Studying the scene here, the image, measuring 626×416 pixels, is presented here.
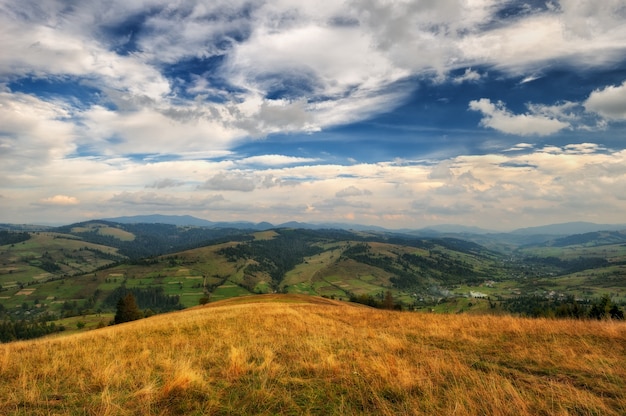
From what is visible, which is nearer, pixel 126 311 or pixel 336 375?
pixel 336 375

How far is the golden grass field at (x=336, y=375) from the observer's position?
611cm

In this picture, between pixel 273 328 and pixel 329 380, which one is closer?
pixel 329 380

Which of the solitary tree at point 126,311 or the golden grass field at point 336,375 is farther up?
the golden grass field at point 336,375

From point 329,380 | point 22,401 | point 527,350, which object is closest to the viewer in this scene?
point 22,401

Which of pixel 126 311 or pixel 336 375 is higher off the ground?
pixel 336 375

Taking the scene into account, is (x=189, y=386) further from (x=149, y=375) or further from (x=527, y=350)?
(x=527, y=350)

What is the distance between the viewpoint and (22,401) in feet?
21.6

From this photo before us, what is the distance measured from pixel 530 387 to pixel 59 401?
10289 mm

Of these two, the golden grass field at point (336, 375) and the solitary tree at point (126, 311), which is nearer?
the golden grass field at point (336, 375)

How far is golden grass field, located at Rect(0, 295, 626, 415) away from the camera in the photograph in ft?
20.1

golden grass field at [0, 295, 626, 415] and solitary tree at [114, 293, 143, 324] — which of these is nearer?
golden grass field at [0, 295, 626, 415]

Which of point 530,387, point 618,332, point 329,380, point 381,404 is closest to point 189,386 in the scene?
point 329,380

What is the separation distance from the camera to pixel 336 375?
26.2 feet

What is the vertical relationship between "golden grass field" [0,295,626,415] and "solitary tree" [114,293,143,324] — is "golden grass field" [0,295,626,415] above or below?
above
